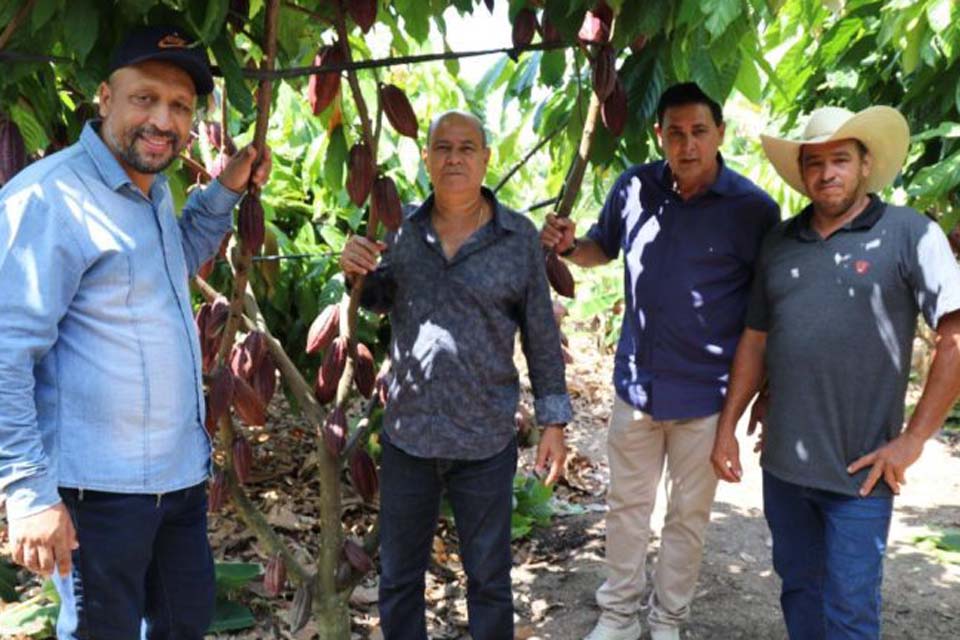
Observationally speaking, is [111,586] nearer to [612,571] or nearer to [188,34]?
[188,34]

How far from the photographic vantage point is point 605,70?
6.70ft

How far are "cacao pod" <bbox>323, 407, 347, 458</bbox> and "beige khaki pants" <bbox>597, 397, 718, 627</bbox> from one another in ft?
2.63

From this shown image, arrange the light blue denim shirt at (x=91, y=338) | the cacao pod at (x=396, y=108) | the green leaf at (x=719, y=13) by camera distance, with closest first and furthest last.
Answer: the green leaf at (x=719, y=13) < the light blue denim shirt at (x=91, y=338) < the cacao pod at (x=396, y=108)

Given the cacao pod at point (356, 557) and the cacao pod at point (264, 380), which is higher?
the cacao pod at point (264, 380)

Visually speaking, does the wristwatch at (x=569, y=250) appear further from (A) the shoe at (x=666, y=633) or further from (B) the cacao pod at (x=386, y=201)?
(A) the shoe at (x=666, y=633)

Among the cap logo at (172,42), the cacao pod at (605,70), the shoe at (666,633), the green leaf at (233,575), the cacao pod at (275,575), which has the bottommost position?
the shoe at (666,633)

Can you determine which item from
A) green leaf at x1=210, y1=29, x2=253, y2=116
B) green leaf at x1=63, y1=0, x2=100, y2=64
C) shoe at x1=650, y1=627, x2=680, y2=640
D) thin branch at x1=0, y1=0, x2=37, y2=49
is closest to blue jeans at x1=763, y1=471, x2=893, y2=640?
shoe at x1=650, y1=627, x2=680, y2=640

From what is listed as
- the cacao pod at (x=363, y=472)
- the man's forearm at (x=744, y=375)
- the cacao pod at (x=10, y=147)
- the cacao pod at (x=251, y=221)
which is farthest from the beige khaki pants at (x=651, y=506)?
the cacao pod at (x=10, y=147)

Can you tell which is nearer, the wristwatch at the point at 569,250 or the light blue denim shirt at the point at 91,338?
the light blue denim shirt at the point at 91,338

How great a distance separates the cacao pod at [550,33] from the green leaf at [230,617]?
1.88m

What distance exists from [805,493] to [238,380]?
1314mm

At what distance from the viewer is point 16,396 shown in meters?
1.48

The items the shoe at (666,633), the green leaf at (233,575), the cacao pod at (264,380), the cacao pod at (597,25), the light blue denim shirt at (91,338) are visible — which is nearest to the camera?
the light blue denim shirt at (91,338)

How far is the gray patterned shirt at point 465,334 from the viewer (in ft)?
7.09
